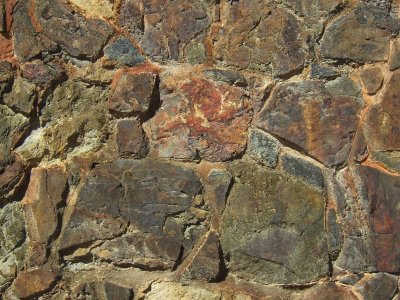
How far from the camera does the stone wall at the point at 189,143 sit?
185 cm

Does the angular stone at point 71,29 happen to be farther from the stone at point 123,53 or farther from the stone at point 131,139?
the stone at point 131,139

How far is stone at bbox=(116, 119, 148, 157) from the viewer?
1911 mm

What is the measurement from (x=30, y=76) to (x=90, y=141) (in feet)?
0.89

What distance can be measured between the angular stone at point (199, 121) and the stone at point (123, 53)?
0.37 ft

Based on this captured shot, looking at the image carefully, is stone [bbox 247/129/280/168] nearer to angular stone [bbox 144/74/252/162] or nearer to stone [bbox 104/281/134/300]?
angular stone [bbox 144/74/252/162]

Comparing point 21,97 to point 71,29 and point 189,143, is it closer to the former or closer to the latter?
point 71,29

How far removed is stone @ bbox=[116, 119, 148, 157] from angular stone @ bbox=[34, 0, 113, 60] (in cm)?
25

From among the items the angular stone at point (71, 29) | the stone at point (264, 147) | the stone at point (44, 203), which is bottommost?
the stone at point (44, 203)

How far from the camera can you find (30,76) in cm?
191

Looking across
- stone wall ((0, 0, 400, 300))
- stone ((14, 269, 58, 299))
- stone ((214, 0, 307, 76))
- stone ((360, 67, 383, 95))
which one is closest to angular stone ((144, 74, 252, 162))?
stone wall ((0, 0, 400, 300))

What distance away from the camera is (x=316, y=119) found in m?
1.85

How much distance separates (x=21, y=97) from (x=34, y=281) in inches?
22.5

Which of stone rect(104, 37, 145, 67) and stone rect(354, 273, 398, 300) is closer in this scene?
stone rect(354, 273, 398, 300)

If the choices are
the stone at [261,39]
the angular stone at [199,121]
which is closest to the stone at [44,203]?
the angular stone at [199,121]
